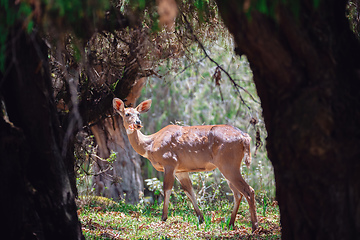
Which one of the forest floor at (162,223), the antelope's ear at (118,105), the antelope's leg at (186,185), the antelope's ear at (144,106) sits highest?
the antelope's ear at (144,106)

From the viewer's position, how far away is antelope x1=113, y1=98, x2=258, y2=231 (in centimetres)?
780

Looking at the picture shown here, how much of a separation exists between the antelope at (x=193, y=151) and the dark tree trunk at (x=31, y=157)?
3.57 meters

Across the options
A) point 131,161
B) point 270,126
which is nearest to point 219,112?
point 131,161

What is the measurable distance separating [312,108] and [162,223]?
4669mm

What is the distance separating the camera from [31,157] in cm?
432

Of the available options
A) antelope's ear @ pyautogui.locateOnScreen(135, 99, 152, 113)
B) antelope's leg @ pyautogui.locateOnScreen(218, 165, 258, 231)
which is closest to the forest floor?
antelope's leg @ pyautogui.locateOnScreen(218, 165, 258, 231)

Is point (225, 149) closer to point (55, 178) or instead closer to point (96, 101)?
point (96, 101)

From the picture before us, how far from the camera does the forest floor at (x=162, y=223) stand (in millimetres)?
6340

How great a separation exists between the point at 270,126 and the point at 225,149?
376 centimetres

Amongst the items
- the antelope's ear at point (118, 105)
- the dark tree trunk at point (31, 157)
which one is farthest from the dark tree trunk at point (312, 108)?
the antelope's ear at point (118, 105)

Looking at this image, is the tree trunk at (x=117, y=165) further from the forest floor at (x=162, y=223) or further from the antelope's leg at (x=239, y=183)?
the antelope's leg at (x=239, y=183)

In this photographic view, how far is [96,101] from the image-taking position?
7668 millimetres

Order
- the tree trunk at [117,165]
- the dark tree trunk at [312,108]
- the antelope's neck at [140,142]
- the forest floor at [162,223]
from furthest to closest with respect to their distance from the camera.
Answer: the tree trunk at [117,165]
the antelope's neck at [140,142]
the forest floor at [162,223]
the dark tree trunk at [312,108]

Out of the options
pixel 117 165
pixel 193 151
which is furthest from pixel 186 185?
pixel 117 165
